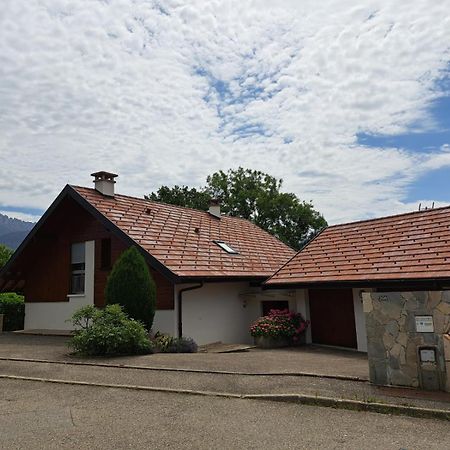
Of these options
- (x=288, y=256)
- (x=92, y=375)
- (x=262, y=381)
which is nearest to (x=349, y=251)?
(x=288, y=256)

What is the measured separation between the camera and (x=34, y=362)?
10000 millimetres

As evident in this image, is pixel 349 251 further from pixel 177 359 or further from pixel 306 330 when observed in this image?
pixel 177 359

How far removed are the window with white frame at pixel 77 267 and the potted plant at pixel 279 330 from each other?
6.90 meters

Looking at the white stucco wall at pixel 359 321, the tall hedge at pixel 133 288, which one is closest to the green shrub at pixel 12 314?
the tall hedge at pixel 133 288

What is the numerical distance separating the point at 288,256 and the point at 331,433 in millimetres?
15277

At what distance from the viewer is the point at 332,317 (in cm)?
1419

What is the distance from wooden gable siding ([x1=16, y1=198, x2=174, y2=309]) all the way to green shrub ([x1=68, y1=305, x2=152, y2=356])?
13.5 ft

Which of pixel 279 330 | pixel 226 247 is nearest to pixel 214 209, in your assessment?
pixel 226 247

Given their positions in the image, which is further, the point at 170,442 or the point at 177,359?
the point at 177,359

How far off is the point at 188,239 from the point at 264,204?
981 inches

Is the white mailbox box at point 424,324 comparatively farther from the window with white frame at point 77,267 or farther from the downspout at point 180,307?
the window with white frame at point 77,267

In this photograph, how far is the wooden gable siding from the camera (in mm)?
15789

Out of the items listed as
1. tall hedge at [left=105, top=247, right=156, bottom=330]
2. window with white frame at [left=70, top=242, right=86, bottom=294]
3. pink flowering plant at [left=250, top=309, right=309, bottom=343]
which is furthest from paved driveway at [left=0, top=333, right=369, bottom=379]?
window with white frame at [left=70, top=242, right=86, bottom=294]

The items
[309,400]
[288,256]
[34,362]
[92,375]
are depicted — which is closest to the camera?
[309,400]
